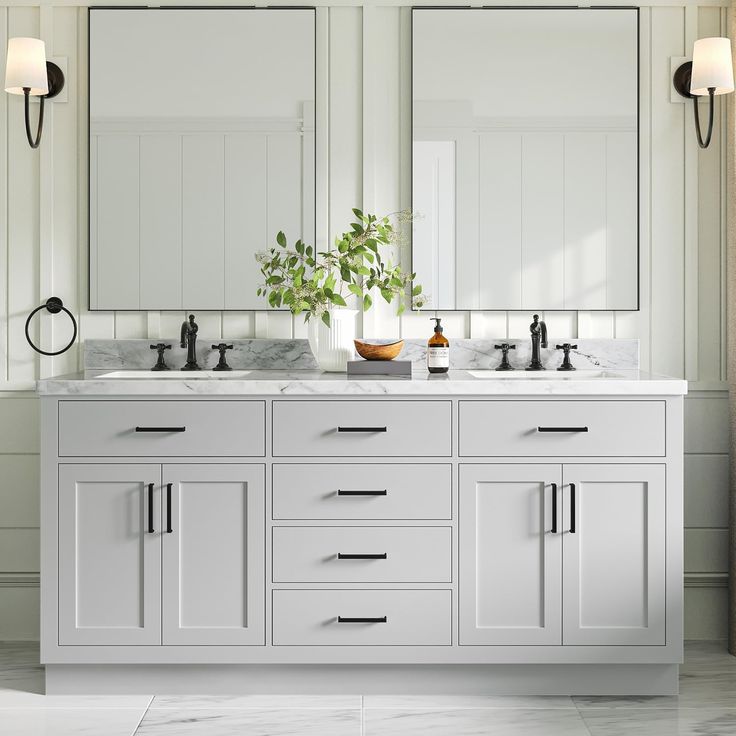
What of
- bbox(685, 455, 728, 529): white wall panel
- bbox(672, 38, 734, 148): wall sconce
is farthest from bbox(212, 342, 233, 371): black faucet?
bbox(672, 38, 734, 148): wall sconce

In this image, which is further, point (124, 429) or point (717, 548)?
point (717, 548)

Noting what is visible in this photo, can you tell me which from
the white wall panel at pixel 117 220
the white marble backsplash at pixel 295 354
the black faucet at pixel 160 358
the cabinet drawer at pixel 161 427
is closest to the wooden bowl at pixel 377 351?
the white marble backsplash at pixel 295 354

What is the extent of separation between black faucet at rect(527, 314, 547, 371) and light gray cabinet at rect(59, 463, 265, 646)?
1.03 m

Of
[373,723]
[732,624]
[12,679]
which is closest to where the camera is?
[373,723]

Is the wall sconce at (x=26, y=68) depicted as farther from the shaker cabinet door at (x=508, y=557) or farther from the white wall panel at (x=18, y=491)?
the shaker cabinet door at (x=508, y=557)

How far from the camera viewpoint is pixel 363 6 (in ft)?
9.52

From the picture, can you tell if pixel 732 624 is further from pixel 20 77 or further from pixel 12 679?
pixel 20 77

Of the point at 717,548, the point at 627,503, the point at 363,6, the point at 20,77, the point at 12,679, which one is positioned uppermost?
the point at 363,6

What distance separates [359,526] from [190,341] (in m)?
0.91

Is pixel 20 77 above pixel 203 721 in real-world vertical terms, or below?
above

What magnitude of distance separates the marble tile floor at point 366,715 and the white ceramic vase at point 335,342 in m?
1.01

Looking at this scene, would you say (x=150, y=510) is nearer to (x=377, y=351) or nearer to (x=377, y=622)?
(x=377, y=622)

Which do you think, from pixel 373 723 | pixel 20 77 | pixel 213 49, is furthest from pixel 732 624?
pixel 20 77

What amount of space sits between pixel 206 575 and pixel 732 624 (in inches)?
68.8
